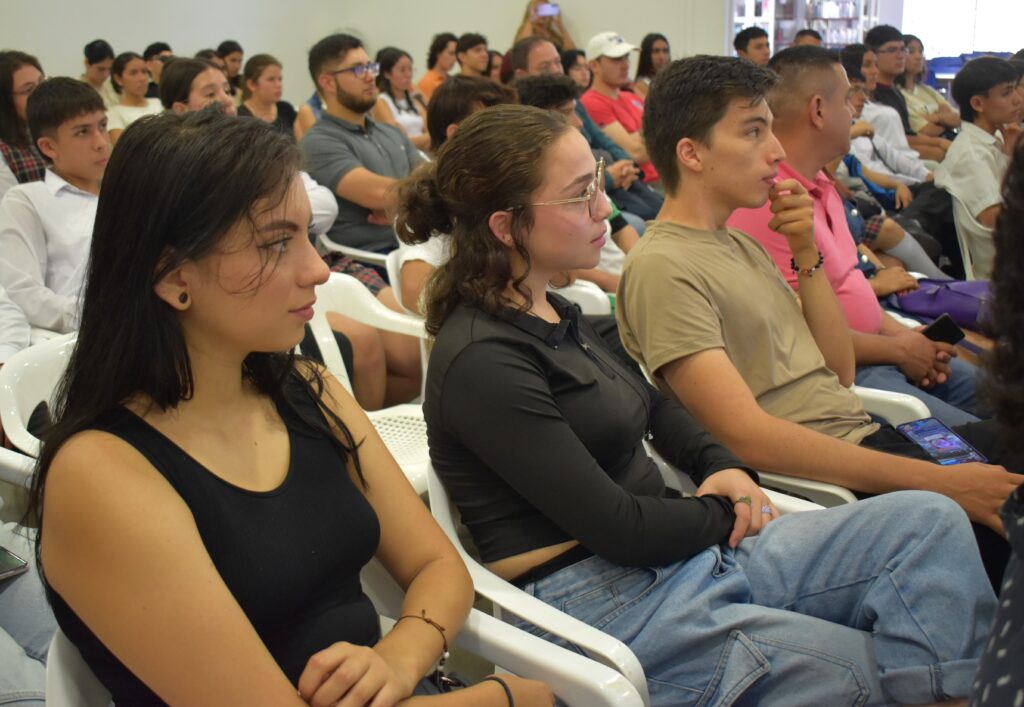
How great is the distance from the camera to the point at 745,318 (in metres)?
1.79

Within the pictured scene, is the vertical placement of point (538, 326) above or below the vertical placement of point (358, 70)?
below

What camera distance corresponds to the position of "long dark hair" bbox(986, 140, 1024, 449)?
0.83 metres

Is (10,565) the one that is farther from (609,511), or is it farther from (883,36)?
(883,36)

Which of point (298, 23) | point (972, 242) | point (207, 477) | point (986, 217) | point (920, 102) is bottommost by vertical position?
point (972, 242)

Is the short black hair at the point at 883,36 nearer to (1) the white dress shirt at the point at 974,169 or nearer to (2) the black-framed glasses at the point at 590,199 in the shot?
(1) the white dress shirt at the point at 974,169

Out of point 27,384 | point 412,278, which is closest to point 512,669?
point 27,384

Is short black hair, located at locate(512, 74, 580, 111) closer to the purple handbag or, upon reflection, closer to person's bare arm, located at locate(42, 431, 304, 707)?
the purple handbag

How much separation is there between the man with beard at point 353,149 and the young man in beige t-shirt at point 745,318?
1520mm

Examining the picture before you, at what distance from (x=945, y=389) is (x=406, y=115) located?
187 inches

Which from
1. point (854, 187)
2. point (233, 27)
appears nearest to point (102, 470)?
point (854, 187)

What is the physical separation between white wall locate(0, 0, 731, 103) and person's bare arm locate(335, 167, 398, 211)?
4.77 metres

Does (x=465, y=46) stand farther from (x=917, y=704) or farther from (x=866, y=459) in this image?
(x=917, y=704)

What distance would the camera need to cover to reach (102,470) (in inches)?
38.1

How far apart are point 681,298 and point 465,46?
5941 mm
